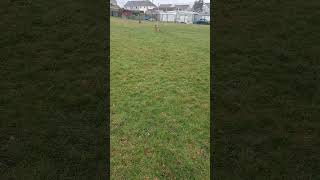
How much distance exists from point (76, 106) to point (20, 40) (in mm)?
6065

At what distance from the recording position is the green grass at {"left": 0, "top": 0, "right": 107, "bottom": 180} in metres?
5.73

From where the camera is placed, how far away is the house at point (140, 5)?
323 ft

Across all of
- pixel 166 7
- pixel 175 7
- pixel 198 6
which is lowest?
pixel 198 6

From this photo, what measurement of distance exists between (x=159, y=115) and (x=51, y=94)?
3.20 metres

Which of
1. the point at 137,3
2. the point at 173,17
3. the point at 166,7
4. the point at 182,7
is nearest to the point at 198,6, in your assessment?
the point at 182,7

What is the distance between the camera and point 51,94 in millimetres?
8297

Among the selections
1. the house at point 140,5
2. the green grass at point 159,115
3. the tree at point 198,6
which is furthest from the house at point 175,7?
the green grass at point 159,115

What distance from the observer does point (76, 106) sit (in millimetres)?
7871

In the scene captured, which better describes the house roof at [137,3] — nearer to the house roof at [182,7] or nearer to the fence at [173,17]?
the house roof at [182,7]
